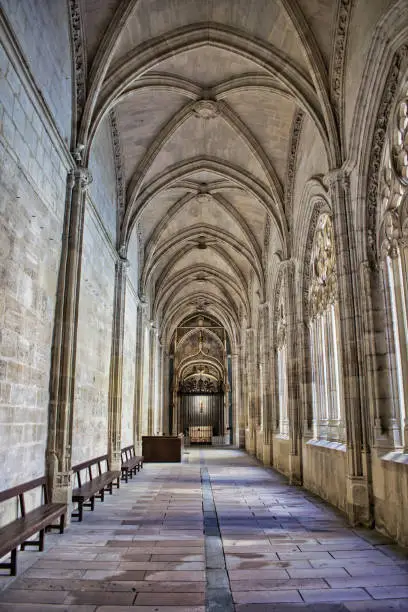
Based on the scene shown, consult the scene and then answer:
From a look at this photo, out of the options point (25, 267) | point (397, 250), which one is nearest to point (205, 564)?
point (25, 267)

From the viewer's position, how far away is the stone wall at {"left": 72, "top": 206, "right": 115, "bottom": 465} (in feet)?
31.5

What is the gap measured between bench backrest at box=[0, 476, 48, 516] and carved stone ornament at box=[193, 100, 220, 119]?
30.3ft

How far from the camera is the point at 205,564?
5.45 meters

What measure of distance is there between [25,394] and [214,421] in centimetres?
3276

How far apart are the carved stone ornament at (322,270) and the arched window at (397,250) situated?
262 cm

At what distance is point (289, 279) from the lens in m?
13.2

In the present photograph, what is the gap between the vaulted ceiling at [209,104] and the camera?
906 centimetres

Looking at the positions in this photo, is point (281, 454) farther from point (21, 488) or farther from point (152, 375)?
point (21, 488)

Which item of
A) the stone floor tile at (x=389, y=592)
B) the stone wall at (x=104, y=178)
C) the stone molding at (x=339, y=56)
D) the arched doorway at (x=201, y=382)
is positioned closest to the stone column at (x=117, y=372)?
the stone wall at (x=104, y=178)

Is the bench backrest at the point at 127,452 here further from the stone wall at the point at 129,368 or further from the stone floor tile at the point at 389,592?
the stone floor tile at the point at 389,592

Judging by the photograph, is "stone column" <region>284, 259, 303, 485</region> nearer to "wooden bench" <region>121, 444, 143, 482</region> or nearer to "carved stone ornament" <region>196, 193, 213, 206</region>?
"wooden bench" <region>121, 444, 143, 482</region>

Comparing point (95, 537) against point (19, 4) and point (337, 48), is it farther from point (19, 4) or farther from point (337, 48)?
point (337, 48)

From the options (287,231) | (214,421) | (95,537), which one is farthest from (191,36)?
(214,421)

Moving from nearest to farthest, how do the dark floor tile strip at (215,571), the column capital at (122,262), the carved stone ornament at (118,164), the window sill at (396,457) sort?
the dark floor tile strip at (215,571) → the window sill at (396,457) → the carved stone ornament at (118,164) → the column capital at (122,262)
